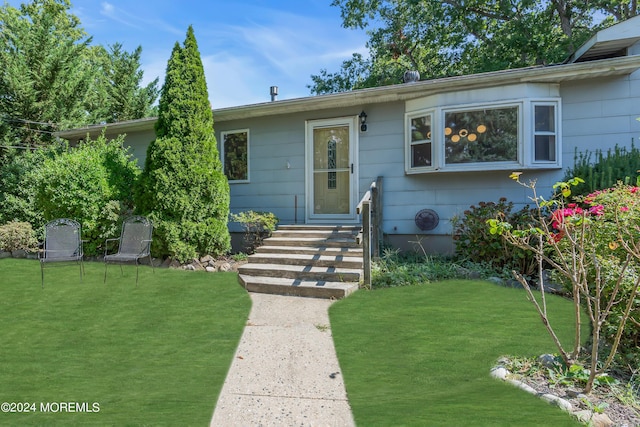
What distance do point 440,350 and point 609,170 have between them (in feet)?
13.7

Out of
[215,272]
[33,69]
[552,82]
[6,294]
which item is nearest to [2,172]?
[33,69]

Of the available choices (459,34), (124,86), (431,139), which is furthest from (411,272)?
(124,86)

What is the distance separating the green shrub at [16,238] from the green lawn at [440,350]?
8001 mm

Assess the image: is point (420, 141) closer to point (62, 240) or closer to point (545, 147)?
point (545, 147)

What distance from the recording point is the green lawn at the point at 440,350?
95.4 inches

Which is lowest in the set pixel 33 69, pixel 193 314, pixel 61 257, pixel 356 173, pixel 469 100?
pixel 193 314

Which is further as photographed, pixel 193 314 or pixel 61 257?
pixel 61 257

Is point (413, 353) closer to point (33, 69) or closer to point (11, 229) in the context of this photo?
point (11, 229)

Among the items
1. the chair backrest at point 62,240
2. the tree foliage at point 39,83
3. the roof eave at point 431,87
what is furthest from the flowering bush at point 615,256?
the tree foliage at point 39,83

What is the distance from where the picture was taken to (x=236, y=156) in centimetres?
964

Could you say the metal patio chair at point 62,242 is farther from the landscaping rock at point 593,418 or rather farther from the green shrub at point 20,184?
the landscaping rock at point 593,418

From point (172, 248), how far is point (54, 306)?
231 cm

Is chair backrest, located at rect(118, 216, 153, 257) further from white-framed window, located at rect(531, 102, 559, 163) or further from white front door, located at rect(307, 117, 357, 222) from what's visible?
white-framed window, located at rect(531, 102, 559, 163)

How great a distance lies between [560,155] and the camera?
680 cm
